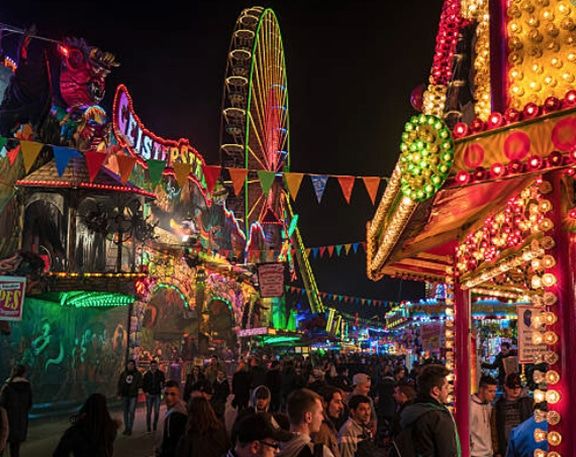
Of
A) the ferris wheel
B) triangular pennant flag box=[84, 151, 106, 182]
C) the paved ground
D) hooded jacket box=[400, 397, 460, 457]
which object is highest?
the ferris wheel

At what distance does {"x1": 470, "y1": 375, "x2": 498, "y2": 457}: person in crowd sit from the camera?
841cm

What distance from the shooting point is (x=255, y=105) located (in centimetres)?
4400

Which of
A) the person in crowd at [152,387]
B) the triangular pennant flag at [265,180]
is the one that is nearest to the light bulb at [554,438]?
the triangular pennant flag at [265,180]

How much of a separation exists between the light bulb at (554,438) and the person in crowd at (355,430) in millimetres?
1580

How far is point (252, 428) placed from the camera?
4.00 metres

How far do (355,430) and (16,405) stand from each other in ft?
22.9

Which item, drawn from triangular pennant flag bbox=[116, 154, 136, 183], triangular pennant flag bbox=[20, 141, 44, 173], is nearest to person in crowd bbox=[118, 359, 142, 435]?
triangular pennant flag bbox=[116, 154, 136, 183]

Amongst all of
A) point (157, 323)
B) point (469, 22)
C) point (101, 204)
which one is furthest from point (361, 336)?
point (469, 22)

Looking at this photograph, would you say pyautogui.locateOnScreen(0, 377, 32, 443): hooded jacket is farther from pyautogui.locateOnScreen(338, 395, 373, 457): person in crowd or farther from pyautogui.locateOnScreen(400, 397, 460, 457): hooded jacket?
pyautogui.locateOnScreen(400, 397, 460, 457): hooded jacket

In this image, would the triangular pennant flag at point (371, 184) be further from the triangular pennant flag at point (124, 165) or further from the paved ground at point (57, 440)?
the paved ground at point (57, 440)

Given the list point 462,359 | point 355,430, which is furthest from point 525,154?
point 462,359

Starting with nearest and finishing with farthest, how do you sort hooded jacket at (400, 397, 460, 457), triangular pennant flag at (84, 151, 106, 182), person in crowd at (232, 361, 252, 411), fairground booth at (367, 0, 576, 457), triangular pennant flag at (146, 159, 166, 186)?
1. hooded jacket at (400, 397, 460, 457)
2. fairground booth at (367, 0, 576, 457)
3. triangular pennant flag at (84, 151, 106, 182)
4. person in crowd at (232, 361, 252, 411)
5. triangular pennant flag at (146, 159, 166, 186)

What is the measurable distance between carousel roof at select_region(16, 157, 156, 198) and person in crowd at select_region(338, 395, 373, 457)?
1608 centimetres

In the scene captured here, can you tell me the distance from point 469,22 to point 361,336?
119242 mm
